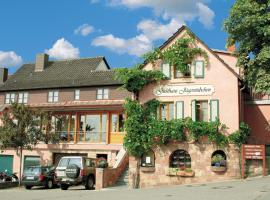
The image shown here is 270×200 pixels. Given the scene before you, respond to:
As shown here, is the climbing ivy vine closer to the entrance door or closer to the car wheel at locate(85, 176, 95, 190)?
the car wheel at locate(85, 176, 95, 190)

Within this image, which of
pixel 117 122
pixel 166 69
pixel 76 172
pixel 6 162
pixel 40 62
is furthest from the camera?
pixel 40 62

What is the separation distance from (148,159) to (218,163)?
168 inches

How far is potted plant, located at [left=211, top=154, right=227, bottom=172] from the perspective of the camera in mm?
24297

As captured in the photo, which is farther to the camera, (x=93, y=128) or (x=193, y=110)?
(x=93, y=128)

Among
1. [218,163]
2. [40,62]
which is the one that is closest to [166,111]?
[218,163]

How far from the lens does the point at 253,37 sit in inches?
953

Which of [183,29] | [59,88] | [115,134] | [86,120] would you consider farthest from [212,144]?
[59,88]

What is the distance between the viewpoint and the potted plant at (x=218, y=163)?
24.3 m

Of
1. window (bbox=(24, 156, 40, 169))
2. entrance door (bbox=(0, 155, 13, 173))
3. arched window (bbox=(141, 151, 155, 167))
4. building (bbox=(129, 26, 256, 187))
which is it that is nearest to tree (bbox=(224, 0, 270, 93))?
building (bbox=(129, 26, 256, 187))

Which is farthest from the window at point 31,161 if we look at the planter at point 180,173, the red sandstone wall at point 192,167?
the planter at point 180,173

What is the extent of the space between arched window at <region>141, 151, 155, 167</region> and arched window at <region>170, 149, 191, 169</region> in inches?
45.2

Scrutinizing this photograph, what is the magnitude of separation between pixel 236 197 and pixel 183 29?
12.8 meters

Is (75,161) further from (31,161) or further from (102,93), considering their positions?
(102,93)

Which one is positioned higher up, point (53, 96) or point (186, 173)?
point (53, 96)
